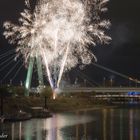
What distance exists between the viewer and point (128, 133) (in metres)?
48.3

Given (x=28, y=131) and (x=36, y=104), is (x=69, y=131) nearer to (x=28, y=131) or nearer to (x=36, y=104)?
(x=28, y=131)

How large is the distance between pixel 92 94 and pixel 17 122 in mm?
84179

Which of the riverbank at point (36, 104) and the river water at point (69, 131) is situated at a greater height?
the riverbank at point (36, 104)

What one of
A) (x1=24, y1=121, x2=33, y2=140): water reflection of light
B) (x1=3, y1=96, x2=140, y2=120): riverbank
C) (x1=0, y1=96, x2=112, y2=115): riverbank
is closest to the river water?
(x1=24, y1=121, x2=33, y2=140): water reflection of light

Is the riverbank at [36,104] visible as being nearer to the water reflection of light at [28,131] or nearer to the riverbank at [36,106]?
the riverbank at [36,106]

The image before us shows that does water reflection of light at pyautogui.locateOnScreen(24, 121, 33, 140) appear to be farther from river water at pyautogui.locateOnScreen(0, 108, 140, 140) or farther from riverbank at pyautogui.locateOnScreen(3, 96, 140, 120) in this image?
riverbank at pyautogui.locateOnScreen(3, 96, 140, 120)

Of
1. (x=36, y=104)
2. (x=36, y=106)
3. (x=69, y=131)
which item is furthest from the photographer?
(x=36, y=104)

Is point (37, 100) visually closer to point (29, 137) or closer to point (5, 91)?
point (5, 91)

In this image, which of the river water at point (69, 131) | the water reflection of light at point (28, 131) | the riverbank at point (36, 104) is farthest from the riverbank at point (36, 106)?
the river water at point (69, 131)

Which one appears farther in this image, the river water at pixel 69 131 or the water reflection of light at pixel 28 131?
the river water at pixel 69 131

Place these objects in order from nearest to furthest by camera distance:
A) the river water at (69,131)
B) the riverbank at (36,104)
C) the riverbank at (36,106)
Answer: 1. the river water at (69,131)
2. the riverbank at (36,106)
3. the riverbank at (36,104)

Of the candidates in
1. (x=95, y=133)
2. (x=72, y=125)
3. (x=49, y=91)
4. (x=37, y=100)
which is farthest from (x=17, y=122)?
(x=49, y=91)

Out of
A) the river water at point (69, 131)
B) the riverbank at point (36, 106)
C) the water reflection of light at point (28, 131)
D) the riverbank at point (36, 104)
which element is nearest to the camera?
the water reflection of light at point (28, 131)

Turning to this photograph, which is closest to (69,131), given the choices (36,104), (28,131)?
(28,131)
